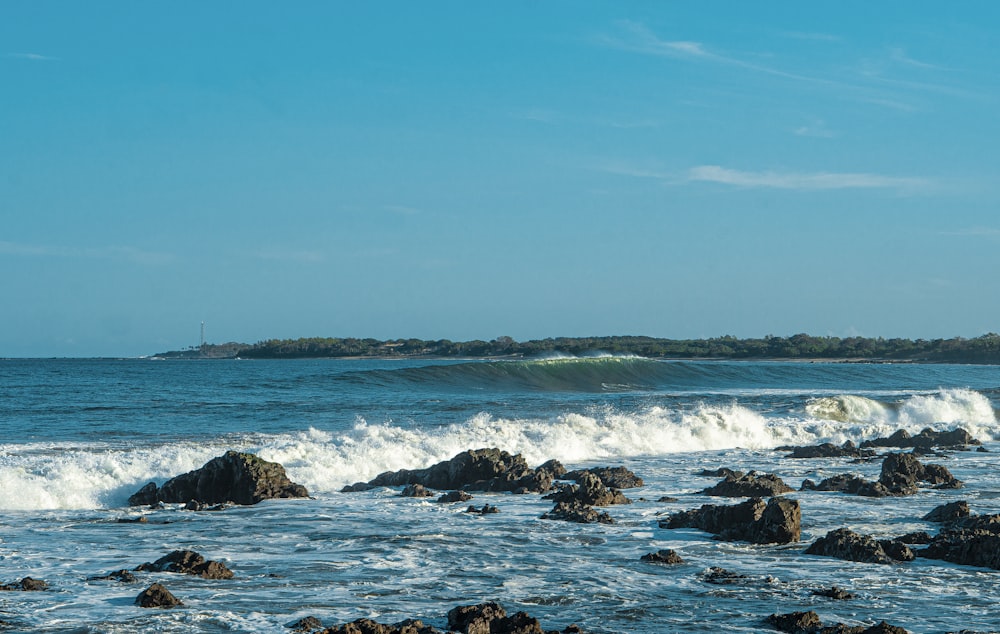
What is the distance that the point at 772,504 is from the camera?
44.3ft

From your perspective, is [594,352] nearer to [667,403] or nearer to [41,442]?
[667,403]

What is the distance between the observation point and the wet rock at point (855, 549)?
1187cm

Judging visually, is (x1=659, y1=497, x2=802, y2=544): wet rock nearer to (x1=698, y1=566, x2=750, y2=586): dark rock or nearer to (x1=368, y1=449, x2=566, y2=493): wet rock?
(x1=698, y1=566, x2=750, y2=586): dark rock

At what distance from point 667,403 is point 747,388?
16491 mm

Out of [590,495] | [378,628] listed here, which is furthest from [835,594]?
[590,495]

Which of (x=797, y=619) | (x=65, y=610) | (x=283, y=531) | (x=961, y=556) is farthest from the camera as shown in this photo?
(x=283, y=531)

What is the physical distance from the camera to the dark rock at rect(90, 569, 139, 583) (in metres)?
10.9

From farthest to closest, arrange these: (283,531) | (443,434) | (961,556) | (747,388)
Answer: (747,388) < (443,434) < (283,531) < (961,556)

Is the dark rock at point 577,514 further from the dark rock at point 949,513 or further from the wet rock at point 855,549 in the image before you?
the dark rock at point 949,513

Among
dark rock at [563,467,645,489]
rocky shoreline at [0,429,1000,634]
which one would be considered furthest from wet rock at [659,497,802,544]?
dark rock at [563,467,645,489]

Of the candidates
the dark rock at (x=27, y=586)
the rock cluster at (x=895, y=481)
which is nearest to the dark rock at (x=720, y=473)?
the rock cluster at (x=895, y=481)

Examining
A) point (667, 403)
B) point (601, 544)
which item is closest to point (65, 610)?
point (601, 544)

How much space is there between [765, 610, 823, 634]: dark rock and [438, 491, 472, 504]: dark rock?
8521 mm

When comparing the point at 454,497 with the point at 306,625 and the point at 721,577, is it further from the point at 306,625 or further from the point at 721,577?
the point at 306,625
